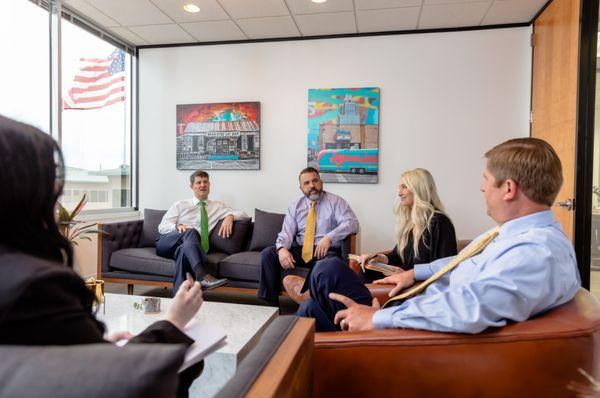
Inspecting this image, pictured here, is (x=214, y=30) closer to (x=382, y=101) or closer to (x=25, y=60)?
(x=25, y=60)

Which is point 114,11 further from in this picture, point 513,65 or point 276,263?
point 513,65

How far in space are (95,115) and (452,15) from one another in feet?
12.8

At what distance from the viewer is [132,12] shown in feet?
13.1

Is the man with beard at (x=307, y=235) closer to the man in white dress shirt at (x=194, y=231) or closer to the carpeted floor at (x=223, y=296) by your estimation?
the carpeted floor at (x=223, y=296)

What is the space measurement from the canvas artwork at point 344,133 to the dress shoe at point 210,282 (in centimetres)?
167

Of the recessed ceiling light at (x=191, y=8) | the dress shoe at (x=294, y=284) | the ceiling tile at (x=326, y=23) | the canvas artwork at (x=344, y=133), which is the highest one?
the recessed ceiling light at (x=191, y=8)

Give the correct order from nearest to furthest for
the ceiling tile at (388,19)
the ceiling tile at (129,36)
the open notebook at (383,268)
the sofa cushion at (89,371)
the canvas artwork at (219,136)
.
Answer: the sofa cushion at (89,371), the open notebook at (383,268), the ceiling tile at (388,19), the ceiling tile at (129,36), the canvas artwork at (219,136)

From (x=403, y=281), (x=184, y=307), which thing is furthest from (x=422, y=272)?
(x=184, y=307)

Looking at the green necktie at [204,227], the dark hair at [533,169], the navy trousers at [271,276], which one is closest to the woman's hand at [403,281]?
the dark hair at [533,169]

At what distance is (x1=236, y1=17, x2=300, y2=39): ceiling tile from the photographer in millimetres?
4098

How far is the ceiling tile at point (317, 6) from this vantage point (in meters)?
3.71

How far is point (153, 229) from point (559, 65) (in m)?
3.95

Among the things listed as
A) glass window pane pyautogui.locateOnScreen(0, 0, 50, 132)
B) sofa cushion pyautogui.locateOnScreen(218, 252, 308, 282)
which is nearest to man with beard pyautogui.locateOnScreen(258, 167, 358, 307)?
sofa cushion pyautogui.locateOnScreen(218, 252, 308, 282)

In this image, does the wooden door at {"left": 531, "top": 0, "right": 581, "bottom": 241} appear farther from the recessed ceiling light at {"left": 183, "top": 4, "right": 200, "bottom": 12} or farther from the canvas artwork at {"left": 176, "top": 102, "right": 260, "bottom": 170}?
the recessed ceiling light at {"left": 183, "top": 4, "right": 200, "bottom": 12}
